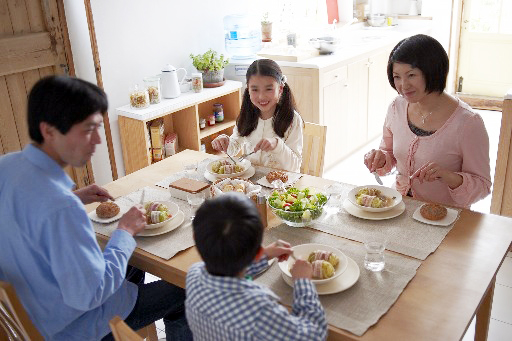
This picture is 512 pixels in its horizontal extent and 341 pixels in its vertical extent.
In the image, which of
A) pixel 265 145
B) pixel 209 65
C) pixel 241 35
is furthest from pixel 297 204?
pixel 241 35

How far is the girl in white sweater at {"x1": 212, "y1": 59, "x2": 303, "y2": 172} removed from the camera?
236cm

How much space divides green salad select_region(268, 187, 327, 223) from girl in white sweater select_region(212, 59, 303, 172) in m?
0.48

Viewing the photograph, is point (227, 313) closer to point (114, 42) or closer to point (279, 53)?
point (114, 42)

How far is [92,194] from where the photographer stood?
6.15 ft

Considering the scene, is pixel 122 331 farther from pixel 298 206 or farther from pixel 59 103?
pixel 298 206

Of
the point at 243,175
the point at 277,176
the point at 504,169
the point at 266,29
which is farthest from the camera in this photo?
the point at 266,29

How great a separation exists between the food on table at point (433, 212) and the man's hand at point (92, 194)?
3.70ft

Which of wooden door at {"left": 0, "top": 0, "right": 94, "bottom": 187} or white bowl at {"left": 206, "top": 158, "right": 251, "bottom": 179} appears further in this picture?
wooden door at {"left": 0, "top": 0, "right": 94, "bottom": 187}

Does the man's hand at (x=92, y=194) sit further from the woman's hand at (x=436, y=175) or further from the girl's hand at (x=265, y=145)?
the woman's hand at (x=436, y=175)

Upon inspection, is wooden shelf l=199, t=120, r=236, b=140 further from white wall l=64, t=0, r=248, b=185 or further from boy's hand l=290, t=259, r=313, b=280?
boy's hand l=290, t=259, r=313, b=280

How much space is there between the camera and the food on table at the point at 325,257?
1.48 m

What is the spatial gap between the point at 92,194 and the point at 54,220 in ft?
2.00

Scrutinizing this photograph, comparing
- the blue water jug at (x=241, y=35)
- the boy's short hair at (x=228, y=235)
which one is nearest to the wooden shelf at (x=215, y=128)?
the blue water jug at (x=241, y=35)

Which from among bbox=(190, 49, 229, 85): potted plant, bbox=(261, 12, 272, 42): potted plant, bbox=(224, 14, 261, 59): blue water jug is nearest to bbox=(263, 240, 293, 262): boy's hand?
bbox=(190, 49, 229, 85): potted plant
